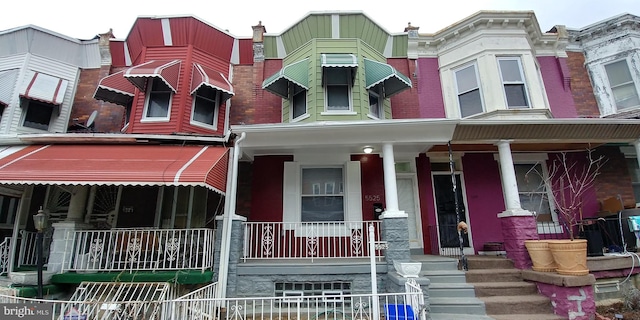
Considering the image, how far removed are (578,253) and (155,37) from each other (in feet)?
37.0

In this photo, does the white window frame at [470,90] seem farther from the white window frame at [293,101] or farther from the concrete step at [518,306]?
the concrete step at [518,306]

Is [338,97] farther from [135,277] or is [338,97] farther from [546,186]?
[135,277]

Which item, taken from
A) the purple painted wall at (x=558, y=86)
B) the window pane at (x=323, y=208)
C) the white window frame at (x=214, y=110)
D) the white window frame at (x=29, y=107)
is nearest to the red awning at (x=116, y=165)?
the white window frame at (x=214, y=110)

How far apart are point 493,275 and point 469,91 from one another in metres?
5.12

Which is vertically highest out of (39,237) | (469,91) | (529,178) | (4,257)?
(469,91)

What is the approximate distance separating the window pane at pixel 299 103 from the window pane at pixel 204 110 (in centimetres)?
237

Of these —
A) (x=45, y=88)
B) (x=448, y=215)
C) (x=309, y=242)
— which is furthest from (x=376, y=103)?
(x=45, y=88)

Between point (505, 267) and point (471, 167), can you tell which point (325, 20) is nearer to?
point (471, 167)

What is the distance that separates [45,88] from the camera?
9.37 metres

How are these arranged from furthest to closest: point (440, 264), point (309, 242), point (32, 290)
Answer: point (309, 242), point (440, 264), point (32, 290)

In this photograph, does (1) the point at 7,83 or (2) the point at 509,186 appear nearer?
(2) the point at 509,186

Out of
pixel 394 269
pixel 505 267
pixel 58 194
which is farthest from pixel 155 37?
pixel 505 267

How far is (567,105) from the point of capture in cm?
930

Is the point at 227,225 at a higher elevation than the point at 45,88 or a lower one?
lower
